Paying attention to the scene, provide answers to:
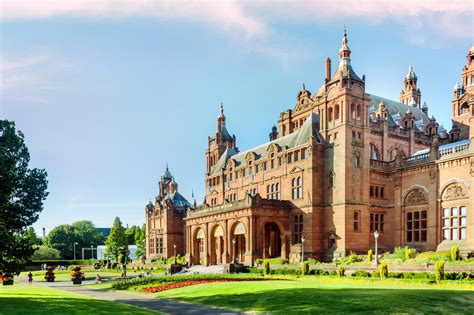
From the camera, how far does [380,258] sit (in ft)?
150

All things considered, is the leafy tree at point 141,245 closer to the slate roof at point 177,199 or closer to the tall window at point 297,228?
the slate roof at point 177,199

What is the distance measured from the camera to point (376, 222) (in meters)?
54.0

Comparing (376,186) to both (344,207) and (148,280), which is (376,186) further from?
(148,280)

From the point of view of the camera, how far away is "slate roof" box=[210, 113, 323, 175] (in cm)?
5717

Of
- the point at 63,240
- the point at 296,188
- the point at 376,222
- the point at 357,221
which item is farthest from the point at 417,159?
the point at 63,240

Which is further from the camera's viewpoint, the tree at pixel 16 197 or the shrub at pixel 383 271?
the shrub at pixel 383 271

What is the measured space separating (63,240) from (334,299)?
5155 inches

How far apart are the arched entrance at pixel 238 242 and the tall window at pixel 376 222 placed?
50.5 feet

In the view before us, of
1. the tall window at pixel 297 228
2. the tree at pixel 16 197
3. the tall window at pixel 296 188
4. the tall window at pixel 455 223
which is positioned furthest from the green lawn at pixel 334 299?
the tall window at pixel 296 188

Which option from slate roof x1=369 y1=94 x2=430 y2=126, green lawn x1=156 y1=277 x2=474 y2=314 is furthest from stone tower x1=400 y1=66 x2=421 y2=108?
green lawn x1=156 y1=277 x2=474 y2=314

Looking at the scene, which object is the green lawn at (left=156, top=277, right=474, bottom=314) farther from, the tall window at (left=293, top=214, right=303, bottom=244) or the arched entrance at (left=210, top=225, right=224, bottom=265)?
the arched entrance at (left=210, top=225, right=224, bottom=265)

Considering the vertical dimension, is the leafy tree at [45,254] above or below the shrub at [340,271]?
below

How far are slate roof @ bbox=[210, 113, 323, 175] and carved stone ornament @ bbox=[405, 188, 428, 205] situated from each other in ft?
38.7

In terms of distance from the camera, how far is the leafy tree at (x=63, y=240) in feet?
449
